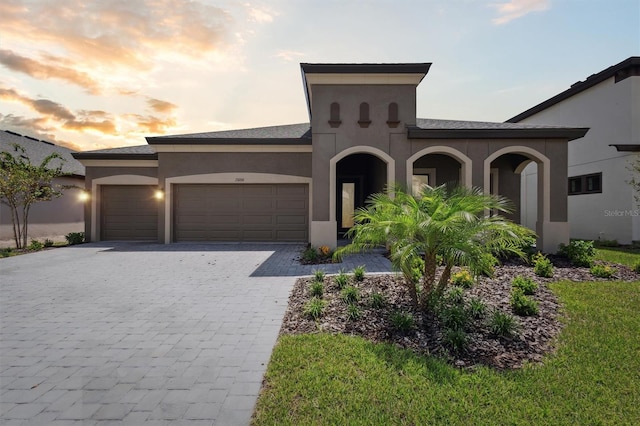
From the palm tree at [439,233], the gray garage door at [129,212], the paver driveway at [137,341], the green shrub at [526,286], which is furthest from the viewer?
the gray garage door at [129,212]

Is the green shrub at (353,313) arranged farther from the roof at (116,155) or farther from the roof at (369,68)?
the roof at (116,155)

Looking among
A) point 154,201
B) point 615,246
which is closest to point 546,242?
point 615,246

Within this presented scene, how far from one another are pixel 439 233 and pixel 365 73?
848 centimetres

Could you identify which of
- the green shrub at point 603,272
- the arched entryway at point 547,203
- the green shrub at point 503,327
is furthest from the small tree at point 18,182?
the green shrub at point 603,272

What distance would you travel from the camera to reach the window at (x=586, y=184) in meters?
15.5

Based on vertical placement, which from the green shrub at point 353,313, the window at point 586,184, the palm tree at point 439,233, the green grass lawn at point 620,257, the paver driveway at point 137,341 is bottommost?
the paver driveway at point 137,341

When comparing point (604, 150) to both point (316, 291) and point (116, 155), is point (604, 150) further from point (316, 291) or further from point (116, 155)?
Result: point (116, 155)

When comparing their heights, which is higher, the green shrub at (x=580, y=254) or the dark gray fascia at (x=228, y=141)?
the dark gray fascia at (x=228, y=141)

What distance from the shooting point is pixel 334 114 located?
11453 millimetres

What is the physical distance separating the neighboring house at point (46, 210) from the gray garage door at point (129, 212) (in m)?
2.93

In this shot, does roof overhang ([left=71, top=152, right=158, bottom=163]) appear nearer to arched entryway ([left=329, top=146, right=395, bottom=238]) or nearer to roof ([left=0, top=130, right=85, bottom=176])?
roof ([left=0, top=130, right=85, bottom=176])

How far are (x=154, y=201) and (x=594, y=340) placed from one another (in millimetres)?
15714

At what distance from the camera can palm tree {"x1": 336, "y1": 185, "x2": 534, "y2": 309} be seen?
4555 millimetres

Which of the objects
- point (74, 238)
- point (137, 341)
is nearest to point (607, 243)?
point (137, 341)
